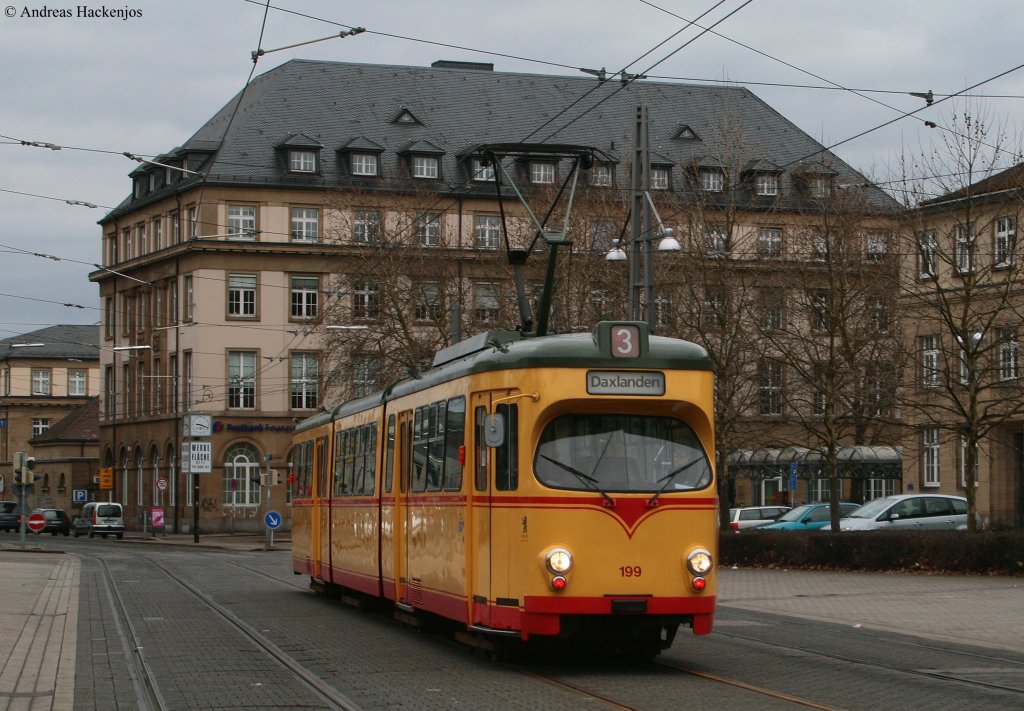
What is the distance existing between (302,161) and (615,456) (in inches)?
2286

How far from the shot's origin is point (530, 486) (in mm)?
13859

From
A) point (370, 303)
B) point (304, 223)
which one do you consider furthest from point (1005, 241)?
point (304, 223)

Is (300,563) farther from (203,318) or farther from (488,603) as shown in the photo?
(203,318)

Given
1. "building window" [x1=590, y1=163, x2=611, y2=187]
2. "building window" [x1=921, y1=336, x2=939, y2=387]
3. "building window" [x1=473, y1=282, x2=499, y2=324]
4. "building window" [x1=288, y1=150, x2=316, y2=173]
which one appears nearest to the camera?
"building window" [x1=921, y1=336, x2=939, y2=387]

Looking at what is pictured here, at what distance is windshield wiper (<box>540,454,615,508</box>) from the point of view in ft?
45.3

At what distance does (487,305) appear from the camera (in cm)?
4812

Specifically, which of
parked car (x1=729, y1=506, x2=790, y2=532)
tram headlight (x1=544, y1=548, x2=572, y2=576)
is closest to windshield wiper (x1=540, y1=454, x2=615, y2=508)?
tram headlight (x1=544, y1=548, x2=572, y2=576)

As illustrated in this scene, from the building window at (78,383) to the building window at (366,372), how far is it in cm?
6781

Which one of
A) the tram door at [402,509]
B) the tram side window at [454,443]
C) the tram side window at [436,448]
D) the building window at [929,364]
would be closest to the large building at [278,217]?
the building window at [929,364]

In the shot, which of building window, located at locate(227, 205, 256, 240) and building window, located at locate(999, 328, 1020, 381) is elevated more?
building window, located at locate(227, 205, 256, 240)

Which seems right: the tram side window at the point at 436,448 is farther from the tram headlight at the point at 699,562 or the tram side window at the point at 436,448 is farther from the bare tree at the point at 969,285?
the bare tree at the point at 969,285

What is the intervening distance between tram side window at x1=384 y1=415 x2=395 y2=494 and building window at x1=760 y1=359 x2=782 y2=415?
18294 millimetres

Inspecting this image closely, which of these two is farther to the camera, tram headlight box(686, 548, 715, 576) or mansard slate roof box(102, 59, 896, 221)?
mansard slate roof box(102, 59, 896, 221)

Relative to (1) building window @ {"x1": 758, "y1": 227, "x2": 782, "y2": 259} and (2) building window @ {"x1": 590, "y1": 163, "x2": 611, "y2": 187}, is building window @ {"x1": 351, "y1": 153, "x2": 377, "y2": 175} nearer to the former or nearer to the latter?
(2) building window @ {"x1": 590, "y1": 163, "x2": 611, "y2": 187}
